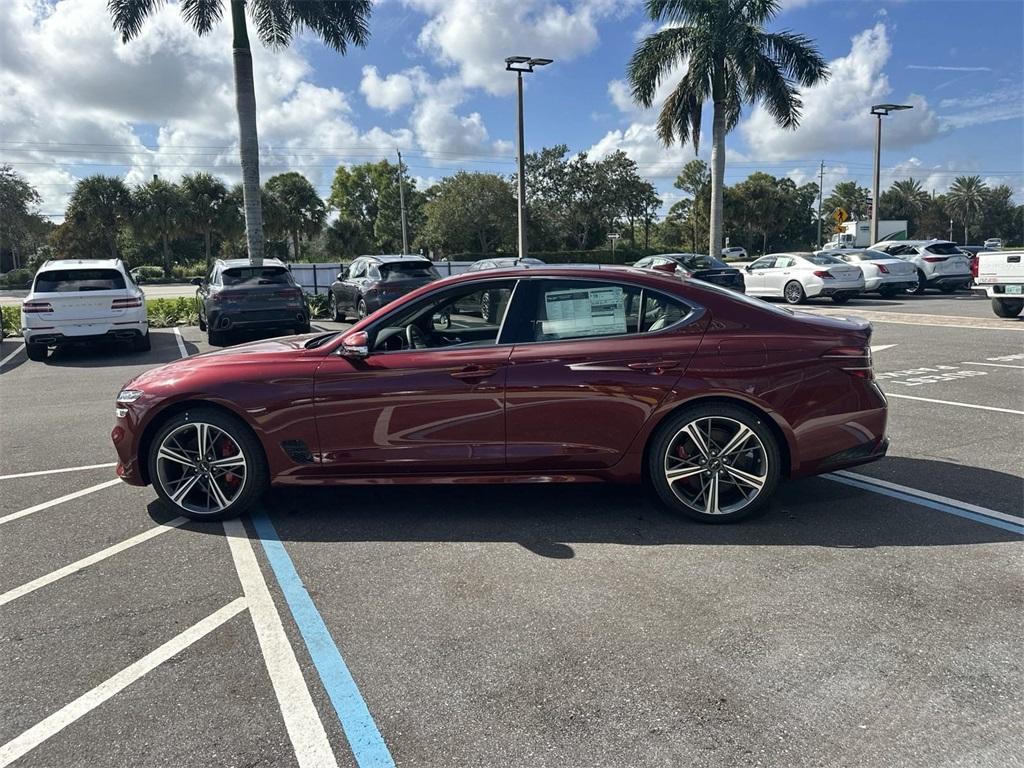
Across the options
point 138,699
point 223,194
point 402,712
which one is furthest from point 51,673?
point 223,194

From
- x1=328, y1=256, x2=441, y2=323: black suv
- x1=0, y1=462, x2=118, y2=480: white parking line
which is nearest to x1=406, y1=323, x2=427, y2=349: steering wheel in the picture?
x1=0, y1=462, x2=118, y2=480: white parking line

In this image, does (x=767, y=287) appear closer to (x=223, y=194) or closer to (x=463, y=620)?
(x=463, y=620)

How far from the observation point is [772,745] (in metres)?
2.44

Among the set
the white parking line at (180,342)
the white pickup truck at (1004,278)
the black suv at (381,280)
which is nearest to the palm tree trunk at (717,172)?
the white pickup truck at (1004,278)

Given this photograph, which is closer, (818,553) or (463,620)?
(463,620)

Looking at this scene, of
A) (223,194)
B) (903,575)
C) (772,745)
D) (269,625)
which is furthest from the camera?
(223,194)

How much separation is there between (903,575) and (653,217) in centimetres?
7055

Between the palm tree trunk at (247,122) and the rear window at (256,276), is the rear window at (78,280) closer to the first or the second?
the rear window at (256,276)

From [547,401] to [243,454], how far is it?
6.05 ft

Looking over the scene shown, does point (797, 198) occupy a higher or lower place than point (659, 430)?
higher

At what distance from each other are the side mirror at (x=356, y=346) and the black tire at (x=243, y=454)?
752 mm

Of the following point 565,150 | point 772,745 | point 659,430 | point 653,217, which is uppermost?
point 565,150

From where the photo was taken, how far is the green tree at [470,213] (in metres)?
56.8

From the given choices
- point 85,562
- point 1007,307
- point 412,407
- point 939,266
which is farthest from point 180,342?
point 939,266
